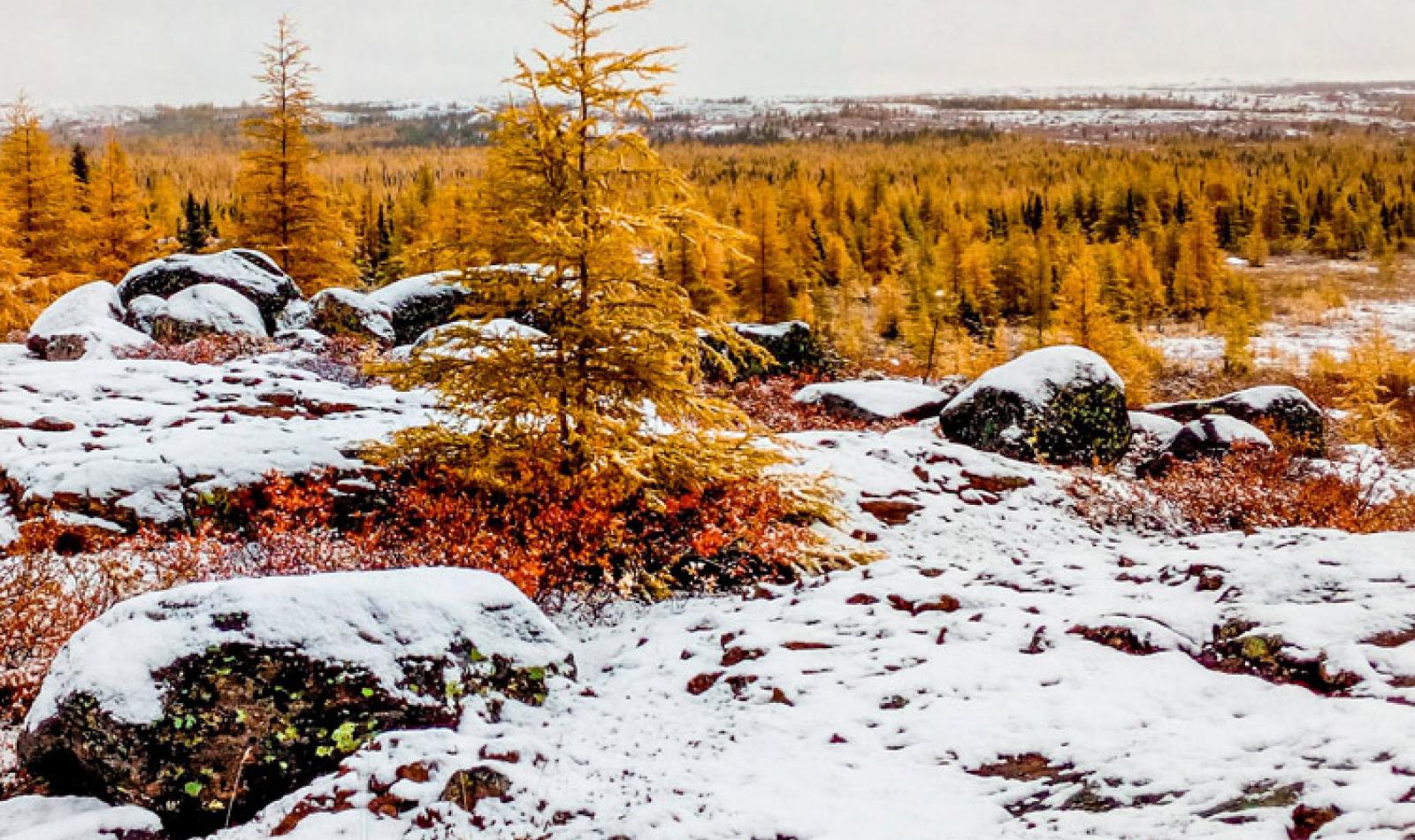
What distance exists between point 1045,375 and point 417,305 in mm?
15776

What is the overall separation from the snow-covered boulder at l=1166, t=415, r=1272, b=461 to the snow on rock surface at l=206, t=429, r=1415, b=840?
28.3ft

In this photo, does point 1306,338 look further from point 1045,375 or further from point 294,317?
point 294,317

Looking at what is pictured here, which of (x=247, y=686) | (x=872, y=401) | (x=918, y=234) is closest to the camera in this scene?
(x=247, y=686)

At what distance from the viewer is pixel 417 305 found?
22.2 meters

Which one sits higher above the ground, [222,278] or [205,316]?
[222,278]

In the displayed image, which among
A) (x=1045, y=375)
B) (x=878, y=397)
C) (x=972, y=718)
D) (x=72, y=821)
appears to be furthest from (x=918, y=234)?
(x=72, y=821)

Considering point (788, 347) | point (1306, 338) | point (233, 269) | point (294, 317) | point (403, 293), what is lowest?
point (1306, 338)

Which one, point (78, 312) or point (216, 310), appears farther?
point (216, 310)

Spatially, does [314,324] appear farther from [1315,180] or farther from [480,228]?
[1315,180]

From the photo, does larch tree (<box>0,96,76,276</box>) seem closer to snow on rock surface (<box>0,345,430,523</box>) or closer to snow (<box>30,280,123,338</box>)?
snow (<box>30,280,123,338</box>)

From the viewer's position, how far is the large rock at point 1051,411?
15.9m

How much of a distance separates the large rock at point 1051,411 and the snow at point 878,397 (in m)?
3.40

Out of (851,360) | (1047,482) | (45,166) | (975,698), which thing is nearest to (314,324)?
(45,166)

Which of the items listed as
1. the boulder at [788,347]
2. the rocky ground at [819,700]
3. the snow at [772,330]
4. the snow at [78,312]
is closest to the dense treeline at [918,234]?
the snow at [772,330]
